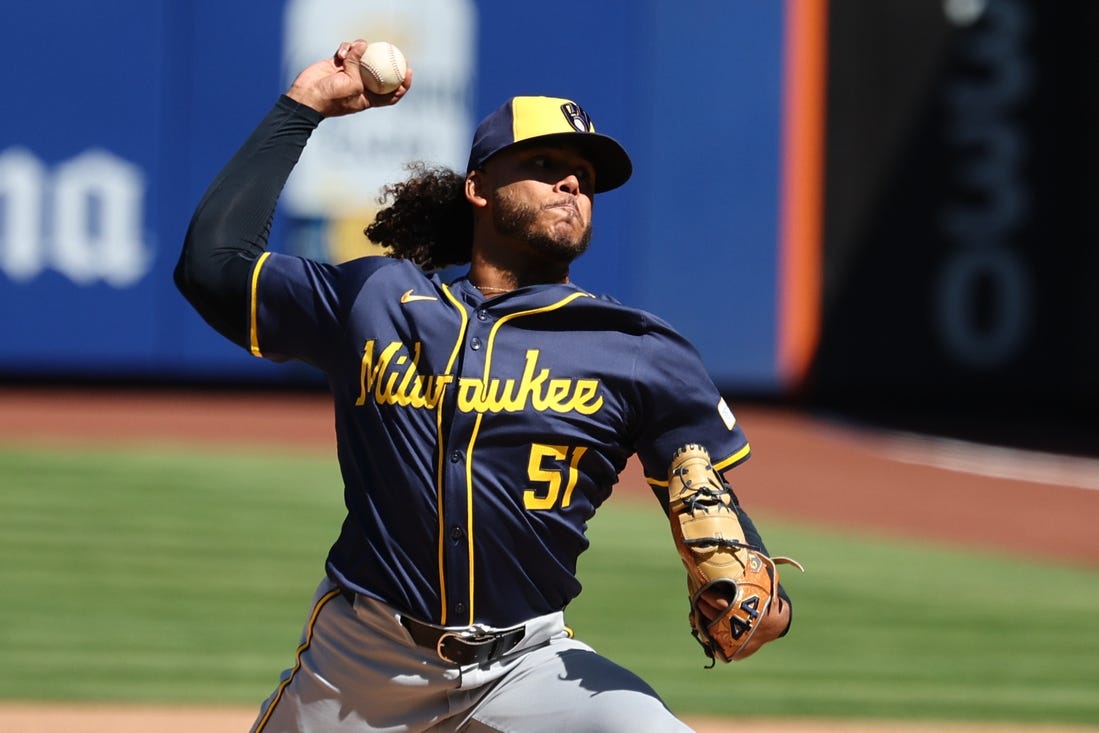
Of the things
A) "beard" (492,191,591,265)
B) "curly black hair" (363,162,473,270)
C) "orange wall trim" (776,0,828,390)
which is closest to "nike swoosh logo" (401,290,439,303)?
"beard" (492,191,591,265)

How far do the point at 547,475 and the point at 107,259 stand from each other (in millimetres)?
12600

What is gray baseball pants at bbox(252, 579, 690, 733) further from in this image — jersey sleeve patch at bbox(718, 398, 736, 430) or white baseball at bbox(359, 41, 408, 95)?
white baseball at bbox(359, 41, 408, 95)

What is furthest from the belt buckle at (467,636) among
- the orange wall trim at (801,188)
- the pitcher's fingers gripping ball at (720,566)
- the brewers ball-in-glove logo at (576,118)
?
the orange wall trim at (801,188)

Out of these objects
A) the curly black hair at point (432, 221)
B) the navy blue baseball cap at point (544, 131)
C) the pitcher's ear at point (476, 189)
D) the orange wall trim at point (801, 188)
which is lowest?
the orange wall trim at point (801, 188)

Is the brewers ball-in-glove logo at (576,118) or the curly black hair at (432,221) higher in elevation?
the brewers ball-in-glove logo at (576,118)

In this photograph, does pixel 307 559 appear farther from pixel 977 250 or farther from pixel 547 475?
pixel 977 250

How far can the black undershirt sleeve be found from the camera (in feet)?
10.7

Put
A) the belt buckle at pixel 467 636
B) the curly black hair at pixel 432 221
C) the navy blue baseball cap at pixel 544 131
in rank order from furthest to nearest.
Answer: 1. the curly black hair at pixel 432 221
2. the navy blue baseball cap at pixel 544 131
3. the belt buckle at pixel 467 636

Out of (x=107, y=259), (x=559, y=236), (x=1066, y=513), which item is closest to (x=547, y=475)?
(x=559, y=236)

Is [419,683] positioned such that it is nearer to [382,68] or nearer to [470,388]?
[470,388]

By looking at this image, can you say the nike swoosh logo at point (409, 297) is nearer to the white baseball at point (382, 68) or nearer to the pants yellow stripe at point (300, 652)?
the white baseball at point (382, 68)

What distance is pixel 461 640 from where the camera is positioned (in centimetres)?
311

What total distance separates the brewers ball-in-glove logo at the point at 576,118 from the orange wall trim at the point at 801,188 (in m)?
13.1

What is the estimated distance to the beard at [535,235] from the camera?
10.6 ft
